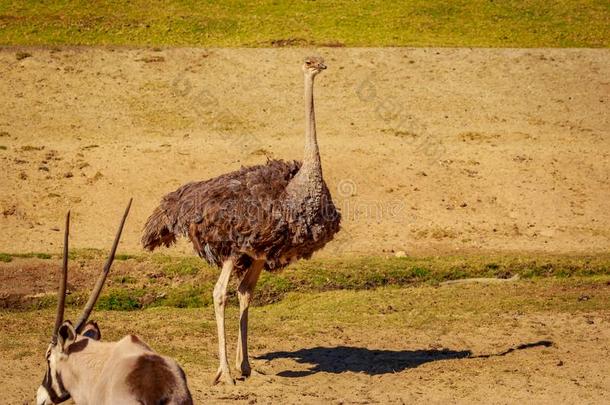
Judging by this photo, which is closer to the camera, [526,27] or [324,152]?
[324,152]

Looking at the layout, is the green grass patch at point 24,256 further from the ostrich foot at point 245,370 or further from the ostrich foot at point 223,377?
the ostrich foot at point 223,377

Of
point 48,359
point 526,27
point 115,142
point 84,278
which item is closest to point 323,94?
point 115,142

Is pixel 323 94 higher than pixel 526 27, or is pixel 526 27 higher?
pixel 526 27

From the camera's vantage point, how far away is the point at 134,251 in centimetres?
1812

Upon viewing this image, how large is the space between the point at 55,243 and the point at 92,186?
8.46ft

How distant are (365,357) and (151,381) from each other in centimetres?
492

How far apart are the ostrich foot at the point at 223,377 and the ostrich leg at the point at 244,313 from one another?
341 mm

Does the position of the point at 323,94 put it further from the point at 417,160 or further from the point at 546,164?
the point at 546,164

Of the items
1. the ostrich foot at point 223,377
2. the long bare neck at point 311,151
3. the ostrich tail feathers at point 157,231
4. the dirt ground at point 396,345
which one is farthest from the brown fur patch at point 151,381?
the ostrich tail feathers at point 157,231

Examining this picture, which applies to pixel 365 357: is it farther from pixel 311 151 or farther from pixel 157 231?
pixel 157 231

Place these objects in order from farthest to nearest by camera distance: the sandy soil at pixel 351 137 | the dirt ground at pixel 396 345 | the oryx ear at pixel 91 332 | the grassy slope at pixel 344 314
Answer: the sandy soil at pixel 351 137 < the grassy slope at pixel 344 314 < the dirt ground at pixel 396 345 < the oryx ear at pixel 91 332

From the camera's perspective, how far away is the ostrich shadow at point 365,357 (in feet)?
40.9

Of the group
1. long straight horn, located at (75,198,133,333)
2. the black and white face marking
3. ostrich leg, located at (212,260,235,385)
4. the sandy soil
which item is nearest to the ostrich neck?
ostrich leg, located at (212,260,235,385)

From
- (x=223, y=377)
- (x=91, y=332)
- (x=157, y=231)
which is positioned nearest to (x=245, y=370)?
(x=223, y=377)
